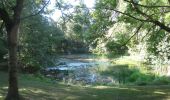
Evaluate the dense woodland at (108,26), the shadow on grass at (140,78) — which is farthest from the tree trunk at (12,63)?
the shadow on grass at (140,78)

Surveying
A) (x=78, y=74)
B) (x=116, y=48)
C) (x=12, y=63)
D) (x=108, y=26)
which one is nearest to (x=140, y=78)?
(x=78, y=74)

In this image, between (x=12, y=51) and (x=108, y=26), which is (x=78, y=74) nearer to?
(x=108, y=26)

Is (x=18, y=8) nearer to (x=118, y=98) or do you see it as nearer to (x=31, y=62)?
(x=118, y=98)

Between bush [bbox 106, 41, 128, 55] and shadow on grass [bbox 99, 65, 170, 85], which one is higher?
bush [bbox 106, 41, 128, 55]

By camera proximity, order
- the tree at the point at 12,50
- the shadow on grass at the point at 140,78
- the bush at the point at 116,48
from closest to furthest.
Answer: the tree at the point at 12,50 < the bush at the point at 116,48 < the shadow on grass at the point at 140,78

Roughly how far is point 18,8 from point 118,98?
17.2 ft

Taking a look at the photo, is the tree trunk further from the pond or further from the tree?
the pond

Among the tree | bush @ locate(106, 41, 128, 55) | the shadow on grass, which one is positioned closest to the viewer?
the tree

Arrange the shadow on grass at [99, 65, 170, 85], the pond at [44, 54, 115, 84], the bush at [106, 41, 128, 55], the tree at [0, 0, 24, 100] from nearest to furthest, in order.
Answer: the tree at [0, 0, 24, 100] → the bush at [106, 41, 128, 55] → the shadow on grass at [99, 65, 170, 85] → the pond at [44, 54, 115, 84]

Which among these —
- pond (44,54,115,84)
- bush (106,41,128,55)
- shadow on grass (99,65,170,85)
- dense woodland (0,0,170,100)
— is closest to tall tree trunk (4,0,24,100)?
dense woodland (0,0,170,100)

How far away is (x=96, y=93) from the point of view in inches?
615

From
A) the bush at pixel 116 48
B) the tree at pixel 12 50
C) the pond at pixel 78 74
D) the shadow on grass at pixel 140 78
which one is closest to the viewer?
the tree at pixel 12 50

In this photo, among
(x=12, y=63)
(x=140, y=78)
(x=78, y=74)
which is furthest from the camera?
(x=78, y=74)

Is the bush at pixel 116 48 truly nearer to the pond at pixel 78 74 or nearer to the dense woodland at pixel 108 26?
the dense woodland at pixel 108 26
